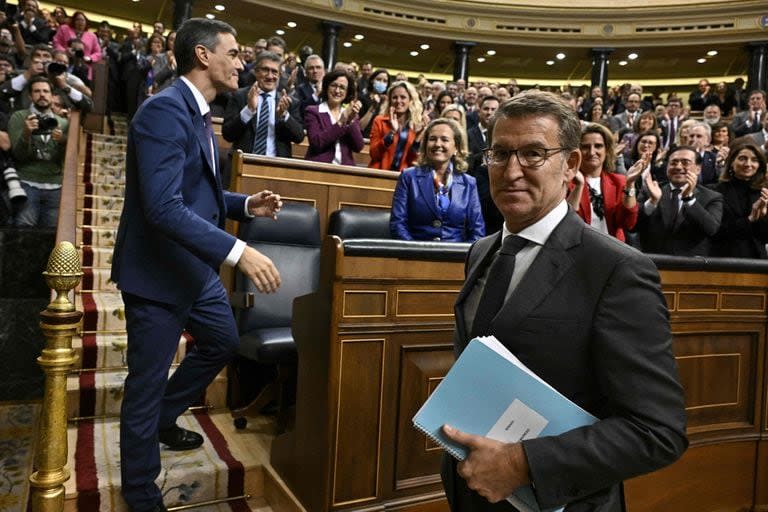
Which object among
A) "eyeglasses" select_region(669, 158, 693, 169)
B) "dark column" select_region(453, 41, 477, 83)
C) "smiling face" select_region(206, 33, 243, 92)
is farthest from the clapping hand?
"dark column" select_region(453, 41, 477, 83)

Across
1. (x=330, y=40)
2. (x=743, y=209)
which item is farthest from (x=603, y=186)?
(x=330, y=40)

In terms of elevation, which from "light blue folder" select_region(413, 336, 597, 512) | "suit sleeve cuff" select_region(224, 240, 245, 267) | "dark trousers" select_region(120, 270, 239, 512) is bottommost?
"dark trousers" select_region(120, 270, 239, 512)

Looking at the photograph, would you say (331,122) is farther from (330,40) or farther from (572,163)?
(330,40)

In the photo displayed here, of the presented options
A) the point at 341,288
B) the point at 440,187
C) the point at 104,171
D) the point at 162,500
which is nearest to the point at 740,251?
the point at 440,187

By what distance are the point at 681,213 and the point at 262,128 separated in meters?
1.78

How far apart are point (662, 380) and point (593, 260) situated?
0.14m

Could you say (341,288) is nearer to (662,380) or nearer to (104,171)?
(662,380)

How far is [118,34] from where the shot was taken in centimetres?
1020

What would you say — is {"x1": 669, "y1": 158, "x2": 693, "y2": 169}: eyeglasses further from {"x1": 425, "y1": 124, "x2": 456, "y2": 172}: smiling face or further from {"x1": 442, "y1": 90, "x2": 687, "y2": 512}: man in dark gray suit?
{"x1": 442, "y1": 90, "x2": 687, "y2": 512}: man in dark gray suit

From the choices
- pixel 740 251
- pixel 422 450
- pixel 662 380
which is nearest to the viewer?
pixel 662 380

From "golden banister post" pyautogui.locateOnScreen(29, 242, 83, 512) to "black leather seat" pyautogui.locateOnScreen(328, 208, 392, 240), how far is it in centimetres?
119

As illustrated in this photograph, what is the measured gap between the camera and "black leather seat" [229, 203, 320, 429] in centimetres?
174

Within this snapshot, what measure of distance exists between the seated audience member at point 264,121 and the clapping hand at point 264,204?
3.93ft

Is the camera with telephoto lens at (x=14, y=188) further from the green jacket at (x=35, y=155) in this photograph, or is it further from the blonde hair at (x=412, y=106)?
the blonde hair at (x=412, y=106)
